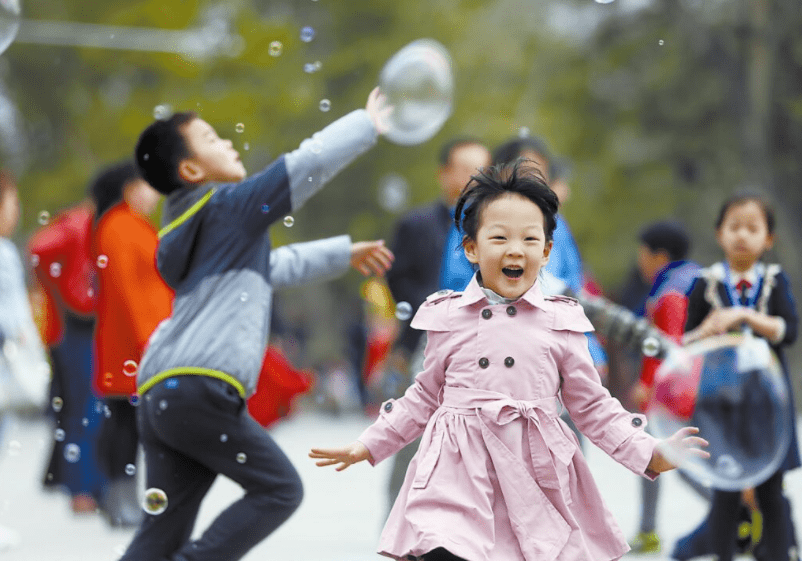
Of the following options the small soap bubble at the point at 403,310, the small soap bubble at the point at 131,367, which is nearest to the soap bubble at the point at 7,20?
the small soap bubble at the point at 131,367

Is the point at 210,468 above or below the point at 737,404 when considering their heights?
below

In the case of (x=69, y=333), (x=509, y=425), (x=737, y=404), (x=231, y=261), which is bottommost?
(x=69, y=333)

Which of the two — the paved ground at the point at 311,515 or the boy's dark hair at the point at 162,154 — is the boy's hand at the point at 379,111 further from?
the paved ground at the point at 311,515

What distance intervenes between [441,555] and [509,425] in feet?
1.22

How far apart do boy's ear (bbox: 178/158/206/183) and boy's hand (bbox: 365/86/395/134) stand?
592mm

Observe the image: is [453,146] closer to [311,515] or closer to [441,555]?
[311,515]

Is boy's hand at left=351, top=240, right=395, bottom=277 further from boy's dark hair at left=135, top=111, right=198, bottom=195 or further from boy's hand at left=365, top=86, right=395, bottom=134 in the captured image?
boy's dark hair at left=135, top=111, right=198, bottom=195

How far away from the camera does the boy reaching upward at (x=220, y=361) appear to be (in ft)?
14.3

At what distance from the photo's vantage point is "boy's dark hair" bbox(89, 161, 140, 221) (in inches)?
308

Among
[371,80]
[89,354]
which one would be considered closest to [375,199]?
[371,80]

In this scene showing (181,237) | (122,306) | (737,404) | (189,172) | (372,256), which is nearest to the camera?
(181,237)

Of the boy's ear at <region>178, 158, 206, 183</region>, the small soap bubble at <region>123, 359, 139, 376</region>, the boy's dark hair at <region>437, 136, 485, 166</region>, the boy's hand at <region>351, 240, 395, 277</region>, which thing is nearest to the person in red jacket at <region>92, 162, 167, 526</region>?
the small soap bubble at <region>123, 359, 139, 376</region>

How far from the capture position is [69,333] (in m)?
8.71

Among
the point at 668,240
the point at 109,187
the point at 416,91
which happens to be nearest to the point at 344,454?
the point at 416,91
